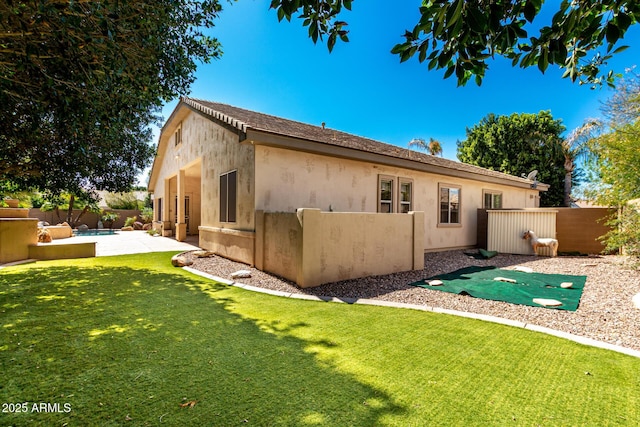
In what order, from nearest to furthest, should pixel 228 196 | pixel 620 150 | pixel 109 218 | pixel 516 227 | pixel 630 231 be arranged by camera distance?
1. pixel 630 231
2. pixel 620 150
3. pixel 228 196
4. pixel 516 227
5. pixel 109 218

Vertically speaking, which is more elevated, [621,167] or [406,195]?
[621,167]

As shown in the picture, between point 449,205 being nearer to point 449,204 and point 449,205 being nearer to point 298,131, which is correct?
point 449,204

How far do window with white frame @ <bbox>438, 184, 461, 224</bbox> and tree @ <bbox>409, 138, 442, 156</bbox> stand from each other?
16465mm

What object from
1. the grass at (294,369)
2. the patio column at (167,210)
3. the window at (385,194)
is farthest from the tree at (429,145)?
the grass at (294,369)

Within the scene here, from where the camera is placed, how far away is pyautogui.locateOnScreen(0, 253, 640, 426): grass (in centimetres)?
218

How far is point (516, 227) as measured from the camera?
12109 mm

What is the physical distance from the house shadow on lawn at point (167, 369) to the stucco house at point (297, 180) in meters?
3.80

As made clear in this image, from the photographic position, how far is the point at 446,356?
314cm

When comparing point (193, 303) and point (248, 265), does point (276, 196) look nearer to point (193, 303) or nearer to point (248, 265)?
point (248, 265)

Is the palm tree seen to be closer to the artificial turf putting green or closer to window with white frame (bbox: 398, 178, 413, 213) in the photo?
window with white frame (bbox: 398, 178, 413, 213)

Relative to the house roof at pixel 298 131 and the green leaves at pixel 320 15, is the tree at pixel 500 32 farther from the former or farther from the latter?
the house roof at pixel 298 131

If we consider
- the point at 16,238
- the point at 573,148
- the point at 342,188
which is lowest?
the point at 16,238

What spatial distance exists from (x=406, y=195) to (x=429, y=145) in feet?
67.2

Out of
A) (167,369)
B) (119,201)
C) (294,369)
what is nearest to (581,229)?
(294,369)
